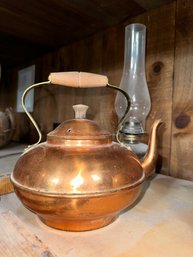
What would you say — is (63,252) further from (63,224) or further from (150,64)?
(150,64)

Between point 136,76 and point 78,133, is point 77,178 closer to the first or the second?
point 78,133

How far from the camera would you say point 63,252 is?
0.30 metres

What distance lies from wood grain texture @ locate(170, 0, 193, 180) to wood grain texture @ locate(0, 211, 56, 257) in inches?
20.0

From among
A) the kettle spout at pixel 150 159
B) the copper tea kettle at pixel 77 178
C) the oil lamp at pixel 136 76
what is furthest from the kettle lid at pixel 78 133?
the oil lamp at pixel 136 76

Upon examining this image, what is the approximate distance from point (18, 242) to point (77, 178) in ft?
0.40

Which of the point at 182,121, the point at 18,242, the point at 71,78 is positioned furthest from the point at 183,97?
the point at 18,242

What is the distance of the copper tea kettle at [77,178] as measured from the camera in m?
0.31

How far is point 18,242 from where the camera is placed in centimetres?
31

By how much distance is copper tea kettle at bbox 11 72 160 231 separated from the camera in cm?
31

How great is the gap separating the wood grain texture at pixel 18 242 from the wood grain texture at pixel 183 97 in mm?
507

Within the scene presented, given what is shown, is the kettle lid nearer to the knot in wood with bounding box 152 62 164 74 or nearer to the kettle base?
the kettle base

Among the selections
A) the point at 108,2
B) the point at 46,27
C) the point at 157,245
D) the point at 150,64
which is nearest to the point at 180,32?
the point at 150,64

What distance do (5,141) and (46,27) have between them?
541mm

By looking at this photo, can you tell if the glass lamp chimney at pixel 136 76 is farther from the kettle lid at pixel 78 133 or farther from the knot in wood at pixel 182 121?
the kettle lid at pixel 78 133
